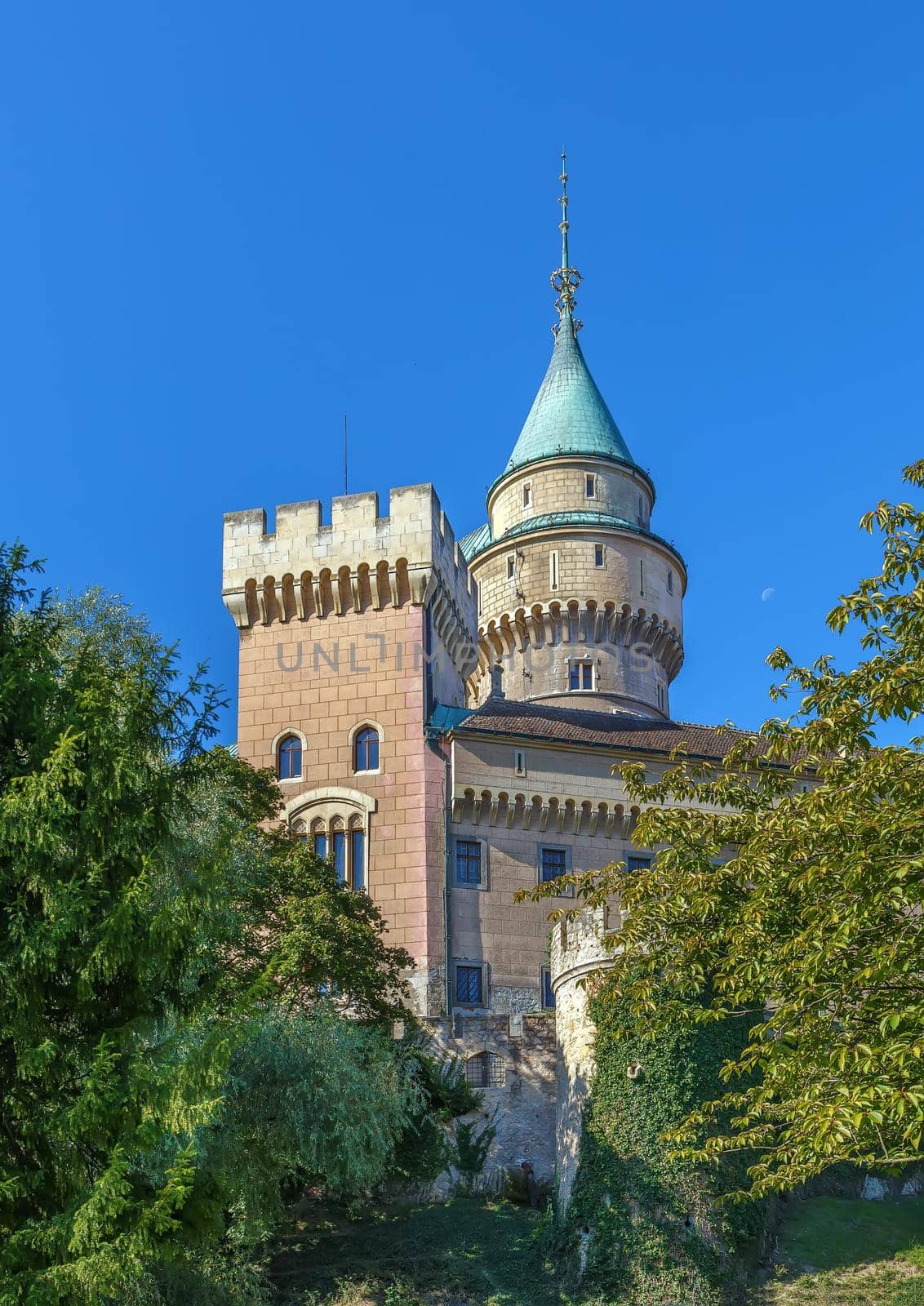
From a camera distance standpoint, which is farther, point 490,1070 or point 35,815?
point 490,1070

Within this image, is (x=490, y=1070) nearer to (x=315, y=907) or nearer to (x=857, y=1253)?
(x=315, y=907)

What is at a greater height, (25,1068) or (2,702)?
(2,702)

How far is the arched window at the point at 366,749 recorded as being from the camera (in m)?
41.7

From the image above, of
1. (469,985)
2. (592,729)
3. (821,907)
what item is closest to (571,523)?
(592,729)

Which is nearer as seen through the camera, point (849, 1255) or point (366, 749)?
point (849, 1255)

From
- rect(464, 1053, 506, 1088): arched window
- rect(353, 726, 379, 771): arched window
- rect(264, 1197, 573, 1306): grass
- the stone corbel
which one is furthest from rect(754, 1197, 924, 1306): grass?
the stone corbel

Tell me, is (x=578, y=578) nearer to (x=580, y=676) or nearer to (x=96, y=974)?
(x=580, y=676)

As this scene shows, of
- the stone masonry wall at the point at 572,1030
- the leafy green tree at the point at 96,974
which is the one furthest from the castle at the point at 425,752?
the leafy green tree at the point at 96,974

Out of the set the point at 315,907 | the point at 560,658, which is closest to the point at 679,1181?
the point at 315,907

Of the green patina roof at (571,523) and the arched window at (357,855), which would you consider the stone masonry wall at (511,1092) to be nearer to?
the arched window at (357,855)

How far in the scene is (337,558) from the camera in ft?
144

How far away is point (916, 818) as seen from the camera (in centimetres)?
1719

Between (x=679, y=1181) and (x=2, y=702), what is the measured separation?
1652cm

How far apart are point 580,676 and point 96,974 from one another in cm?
3704
